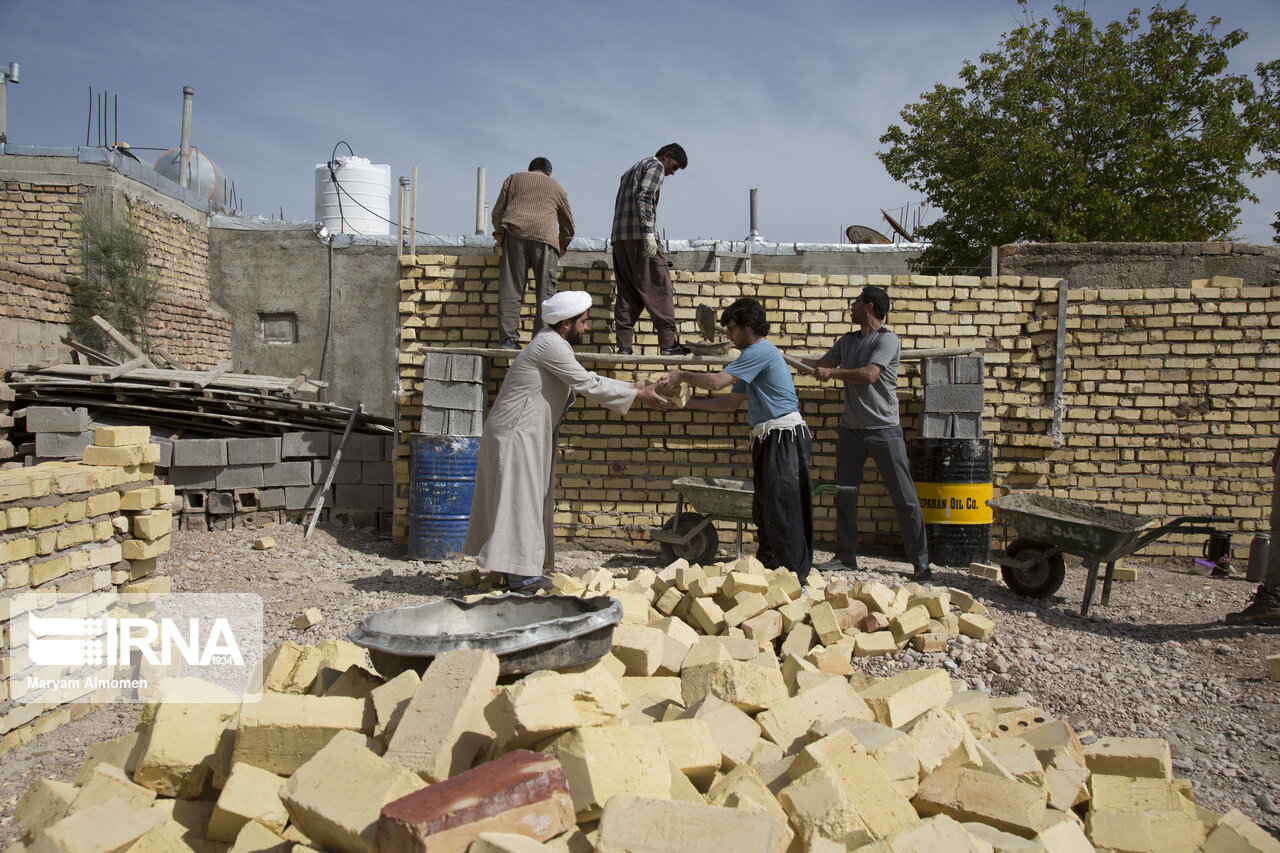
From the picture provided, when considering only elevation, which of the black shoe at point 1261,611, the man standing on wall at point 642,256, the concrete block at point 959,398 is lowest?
the black shoe at point 1261,611

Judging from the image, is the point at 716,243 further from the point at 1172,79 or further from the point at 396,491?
the point at 1172,79

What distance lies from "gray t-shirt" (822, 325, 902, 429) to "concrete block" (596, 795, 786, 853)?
392cm

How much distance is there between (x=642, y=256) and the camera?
621 centimetres

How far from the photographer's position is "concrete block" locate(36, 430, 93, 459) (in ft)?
23.2

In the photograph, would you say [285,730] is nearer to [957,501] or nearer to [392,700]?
[392,700]

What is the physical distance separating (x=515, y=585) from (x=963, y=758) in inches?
102

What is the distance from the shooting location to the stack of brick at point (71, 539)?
310 centimetres

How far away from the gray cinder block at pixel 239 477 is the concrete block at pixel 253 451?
0.17 feet

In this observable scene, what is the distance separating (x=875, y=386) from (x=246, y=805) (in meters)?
4.40

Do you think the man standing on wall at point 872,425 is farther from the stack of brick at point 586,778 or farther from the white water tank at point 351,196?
the white water tank at point 351,196

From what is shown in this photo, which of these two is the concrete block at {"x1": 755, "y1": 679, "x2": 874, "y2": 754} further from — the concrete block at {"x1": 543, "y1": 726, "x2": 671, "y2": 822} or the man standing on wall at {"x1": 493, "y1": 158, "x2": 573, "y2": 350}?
the man standing on wall at {"x1": 493, "y1": 158, "x2": 573, "y2": 350}

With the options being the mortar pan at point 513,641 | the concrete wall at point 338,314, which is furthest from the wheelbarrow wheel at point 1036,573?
the concrete wall at point 338,314

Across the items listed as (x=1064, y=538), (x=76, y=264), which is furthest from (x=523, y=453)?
(x=76, y=264)

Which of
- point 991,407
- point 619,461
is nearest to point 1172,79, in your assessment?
point 991,407
